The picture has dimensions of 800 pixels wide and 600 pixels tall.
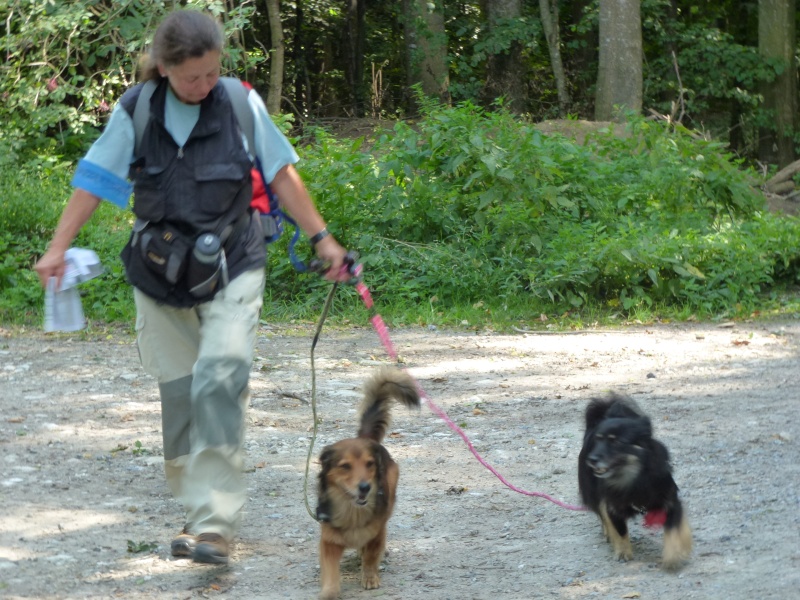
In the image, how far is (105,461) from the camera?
6059 mm

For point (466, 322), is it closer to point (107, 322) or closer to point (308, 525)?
point (107, 322)

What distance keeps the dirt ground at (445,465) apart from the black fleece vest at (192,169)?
5.18 feet

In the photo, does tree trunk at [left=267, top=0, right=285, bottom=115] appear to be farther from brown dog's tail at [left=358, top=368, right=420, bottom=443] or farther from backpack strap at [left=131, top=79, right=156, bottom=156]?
backpack strap at [left=131, top=79, right=156, bottom=156]

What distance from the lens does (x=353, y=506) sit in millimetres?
4070

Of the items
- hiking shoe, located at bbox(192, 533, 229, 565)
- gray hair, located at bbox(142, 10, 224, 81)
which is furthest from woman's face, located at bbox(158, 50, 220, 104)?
hiking shoe, located at bbox(192, 533, 229, 565)

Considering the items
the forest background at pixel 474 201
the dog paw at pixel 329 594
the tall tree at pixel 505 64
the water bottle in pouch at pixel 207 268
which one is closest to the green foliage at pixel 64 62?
the forest background at pixel 474 201

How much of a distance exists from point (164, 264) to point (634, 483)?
2.18m

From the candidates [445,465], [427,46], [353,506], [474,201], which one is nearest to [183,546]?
[353,506]

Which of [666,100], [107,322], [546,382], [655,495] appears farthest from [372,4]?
[655,495]

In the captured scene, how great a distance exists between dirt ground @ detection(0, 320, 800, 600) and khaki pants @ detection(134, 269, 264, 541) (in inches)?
14.9

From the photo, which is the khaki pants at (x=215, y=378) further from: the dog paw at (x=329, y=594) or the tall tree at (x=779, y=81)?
the tall tree at (x=779, y=81)

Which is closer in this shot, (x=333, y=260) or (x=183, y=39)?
(x=183, y=39)

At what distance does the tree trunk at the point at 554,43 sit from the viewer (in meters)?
17.9

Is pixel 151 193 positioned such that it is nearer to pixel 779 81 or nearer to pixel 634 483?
pixel 634 483
